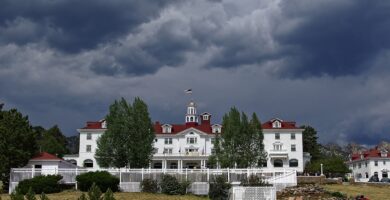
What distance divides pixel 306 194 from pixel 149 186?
1374 cm

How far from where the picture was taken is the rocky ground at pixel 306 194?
1687 inches

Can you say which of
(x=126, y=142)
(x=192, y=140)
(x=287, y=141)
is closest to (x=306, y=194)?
(x=126, y=142)

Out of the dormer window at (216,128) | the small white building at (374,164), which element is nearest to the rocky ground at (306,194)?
the dormer window at (216,128)

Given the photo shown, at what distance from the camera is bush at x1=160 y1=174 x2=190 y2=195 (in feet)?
152

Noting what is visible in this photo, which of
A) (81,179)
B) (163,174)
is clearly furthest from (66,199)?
(163,174)

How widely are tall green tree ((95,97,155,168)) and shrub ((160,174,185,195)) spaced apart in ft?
49.2

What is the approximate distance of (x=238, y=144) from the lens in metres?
68.4

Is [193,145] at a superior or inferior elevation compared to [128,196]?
superior

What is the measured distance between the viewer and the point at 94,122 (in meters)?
103

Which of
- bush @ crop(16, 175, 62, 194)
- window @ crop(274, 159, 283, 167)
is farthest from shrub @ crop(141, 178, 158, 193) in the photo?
window @ crop(274, 159, 283, 167)

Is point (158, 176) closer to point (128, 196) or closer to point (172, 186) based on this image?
point (172, 186)

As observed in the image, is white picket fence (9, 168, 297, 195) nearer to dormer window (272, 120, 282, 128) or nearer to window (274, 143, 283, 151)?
window (274, 143, 283, 151)

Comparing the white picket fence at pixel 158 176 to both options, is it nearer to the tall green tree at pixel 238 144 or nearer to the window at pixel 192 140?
the tall green tree at pixel 238 144

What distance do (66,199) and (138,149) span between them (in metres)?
21.7
